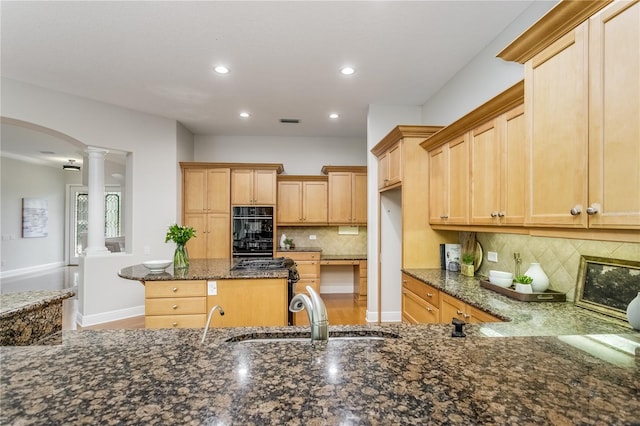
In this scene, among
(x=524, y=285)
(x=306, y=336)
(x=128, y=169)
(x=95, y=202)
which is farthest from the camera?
(x=128, y=169)

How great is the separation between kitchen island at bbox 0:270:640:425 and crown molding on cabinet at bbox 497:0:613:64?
4.47 ft

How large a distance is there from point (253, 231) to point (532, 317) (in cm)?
436

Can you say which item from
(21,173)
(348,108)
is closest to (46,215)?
(21,173)

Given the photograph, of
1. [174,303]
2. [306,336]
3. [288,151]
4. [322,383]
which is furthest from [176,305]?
[288,151]

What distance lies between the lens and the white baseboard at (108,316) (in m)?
4.19

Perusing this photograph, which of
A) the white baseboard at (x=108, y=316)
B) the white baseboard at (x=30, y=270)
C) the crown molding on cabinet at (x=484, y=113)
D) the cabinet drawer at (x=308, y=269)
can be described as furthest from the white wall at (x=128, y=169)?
the white baseboard at (x=30, y=270)

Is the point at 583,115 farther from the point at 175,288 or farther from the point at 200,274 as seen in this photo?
the point at 175,288

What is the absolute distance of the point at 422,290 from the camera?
9.43 feet

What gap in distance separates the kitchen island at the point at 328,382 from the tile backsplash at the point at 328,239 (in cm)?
485

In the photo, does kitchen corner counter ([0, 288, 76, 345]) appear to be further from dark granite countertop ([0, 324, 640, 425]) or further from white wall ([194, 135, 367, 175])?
white wall ([194, 135, 367, 175])

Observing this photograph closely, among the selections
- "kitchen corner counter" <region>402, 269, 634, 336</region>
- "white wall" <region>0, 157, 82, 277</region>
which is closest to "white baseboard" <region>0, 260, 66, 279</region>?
"white wall" <region>0, 157, 82, 277</region>

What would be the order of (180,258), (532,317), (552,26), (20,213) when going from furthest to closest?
(20,213)
(180,258)
(532,317)
(552,26)

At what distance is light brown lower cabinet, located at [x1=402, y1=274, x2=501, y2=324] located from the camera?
2111 mm

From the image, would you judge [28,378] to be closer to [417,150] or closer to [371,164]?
[417,150]
